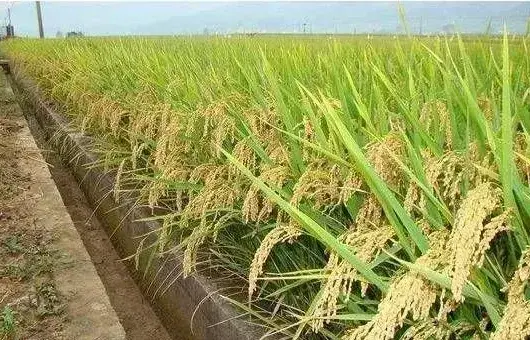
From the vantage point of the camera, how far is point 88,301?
2369 mm

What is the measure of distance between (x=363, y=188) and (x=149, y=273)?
1708mm

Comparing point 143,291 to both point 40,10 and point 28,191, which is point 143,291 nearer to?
point 28,191

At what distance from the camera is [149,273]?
2887 millimetres

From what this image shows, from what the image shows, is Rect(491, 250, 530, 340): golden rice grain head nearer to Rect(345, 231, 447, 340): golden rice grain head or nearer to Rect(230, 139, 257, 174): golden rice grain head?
Rect(345, 231, 447, 340): golden rice grain head

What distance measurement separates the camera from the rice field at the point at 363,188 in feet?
3.17

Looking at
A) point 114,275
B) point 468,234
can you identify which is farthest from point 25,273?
point 468,234

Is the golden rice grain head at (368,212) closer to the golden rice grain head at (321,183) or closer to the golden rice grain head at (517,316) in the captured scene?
the golden rice grain head at (321,183)

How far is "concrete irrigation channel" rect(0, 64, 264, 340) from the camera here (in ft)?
6.68

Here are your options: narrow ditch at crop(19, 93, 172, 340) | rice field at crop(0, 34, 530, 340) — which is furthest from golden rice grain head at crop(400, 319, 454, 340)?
narrow ditch at crop(19, 93, 172, 340)

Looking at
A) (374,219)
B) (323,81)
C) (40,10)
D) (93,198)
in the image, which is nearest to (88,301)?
(323,81)

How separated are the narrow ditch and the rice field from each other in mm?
490

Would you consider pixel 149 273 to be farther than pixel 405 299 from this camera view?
Yes

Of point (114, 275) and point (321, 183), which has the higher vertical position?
point (321, 183)

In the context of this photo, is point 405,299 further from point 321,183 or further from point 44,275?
point 44,275
